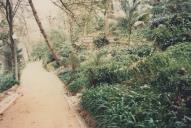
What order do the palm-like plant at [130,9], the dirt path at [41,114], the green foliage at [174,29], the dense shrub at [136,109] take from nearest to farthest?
the dense shrub at [136,109] < the dirt path at [41,114] < the green foliage at [174,29] < the palm-like plant at [130,9]

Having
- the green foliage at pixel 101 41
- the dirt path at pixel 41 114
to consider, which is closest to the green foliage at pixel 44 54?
the green foliage at pixel 101 41

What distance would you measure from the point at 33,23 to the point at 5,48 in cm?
7115

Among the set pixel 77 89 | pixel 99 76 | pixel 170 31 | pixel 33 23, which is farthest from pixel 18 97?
pixel 33 23

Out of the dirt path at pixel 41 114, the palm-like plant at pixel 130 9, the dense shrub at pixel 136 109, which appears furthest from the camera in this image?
the palm-like plant at pixel 130 9

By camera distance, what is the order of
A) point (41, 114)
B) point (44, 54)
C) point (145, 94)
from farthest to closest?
1. point (44, 54)
2. point (41, 114)
3. point (145, 94)

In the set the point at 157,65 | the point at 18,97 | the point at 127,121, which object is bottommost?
the point at 18,97

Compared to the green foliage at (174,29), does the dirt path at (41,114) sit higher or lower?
lower

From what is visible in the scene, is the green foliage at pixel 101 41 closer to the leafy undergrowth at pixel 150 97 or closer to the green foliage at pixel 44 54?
the green foliage at pixel 44 54

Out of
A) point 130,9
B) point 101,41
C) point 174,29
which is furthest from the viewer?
point 101,41

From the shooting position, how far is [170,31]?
51.8 ft

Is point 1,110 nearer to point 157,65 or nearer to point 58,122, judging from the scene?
point 58,122

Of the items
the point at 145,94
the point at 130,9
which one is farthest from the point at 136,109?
the point at 130,9

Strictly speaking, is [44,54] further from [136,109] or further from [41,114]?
[136,109]

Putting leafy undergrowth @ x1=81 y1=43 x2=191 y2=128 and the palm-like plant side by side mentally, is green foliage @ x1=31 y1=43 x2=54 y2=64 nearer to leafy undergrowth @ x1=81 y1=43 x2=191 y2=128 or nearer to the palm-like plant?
the palm-like plant
